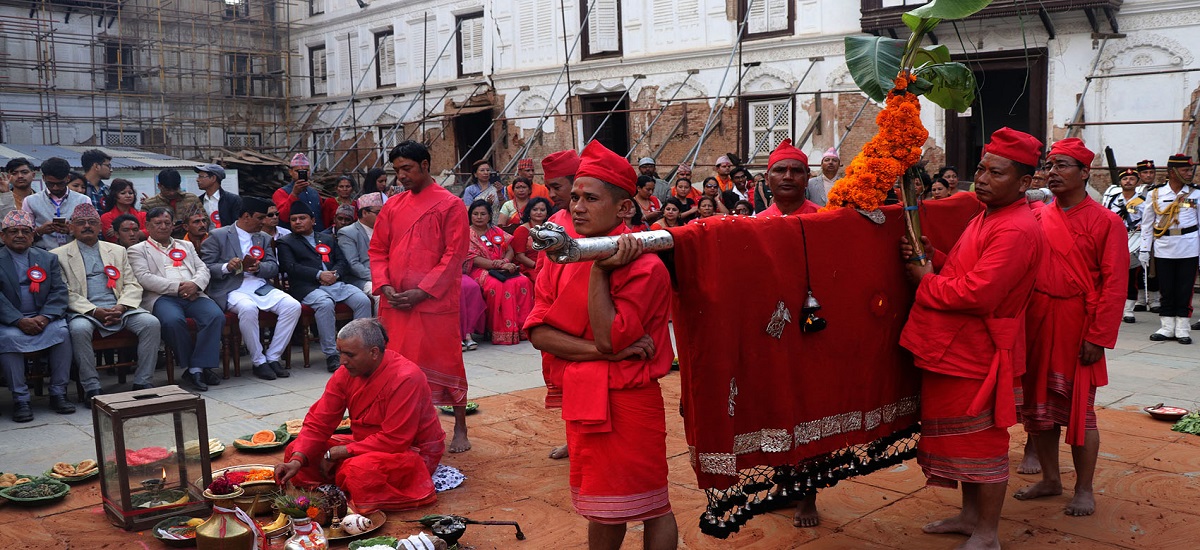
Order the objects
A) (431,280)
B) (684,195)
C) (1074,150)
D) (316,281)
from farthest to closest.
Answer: (684,195), (316,281), (431,280), (1074,150)

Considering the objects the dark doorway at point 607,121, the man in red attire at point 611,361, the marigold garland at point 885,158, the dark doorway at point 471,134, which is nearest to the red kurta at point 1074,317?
the marigold garland at point 885,158

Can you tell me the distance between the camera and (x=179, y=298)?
7.86 m

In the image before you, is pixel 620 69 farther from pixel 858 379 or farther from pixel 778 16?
pixel 858 379

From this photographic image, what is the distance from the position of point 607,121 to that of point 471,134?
3.99 m

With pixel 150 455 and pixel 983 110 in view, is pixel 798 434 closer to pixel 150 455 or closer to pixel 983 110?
pixel 150 455

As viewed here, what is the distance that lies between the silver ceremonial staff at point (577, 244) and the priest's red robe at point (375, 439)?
85.8 inches

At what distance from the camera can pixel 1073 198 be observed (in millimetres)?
4770

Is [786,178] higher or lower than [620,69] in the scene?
lower

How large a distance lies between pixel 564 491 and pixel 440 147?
17179 millimetres

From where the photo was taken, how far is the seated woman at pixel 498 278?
998 cm

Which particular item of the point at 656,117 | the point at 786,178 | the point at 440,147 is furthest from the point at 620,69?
the point at 786,178

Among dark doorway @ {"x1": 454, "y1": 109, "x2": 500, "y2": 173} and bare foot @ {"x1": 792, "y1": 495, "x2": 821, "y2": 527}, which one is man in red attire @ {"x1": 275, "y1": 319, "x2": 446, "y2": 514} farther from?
dark doorway @ {"x1": 454, "y1": 109, "x2": 500, "y2": 173}

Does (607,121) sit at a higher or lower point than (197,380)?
higher

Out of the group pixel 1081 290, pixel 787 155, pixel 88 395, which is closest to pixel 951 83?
pixel 787 155
